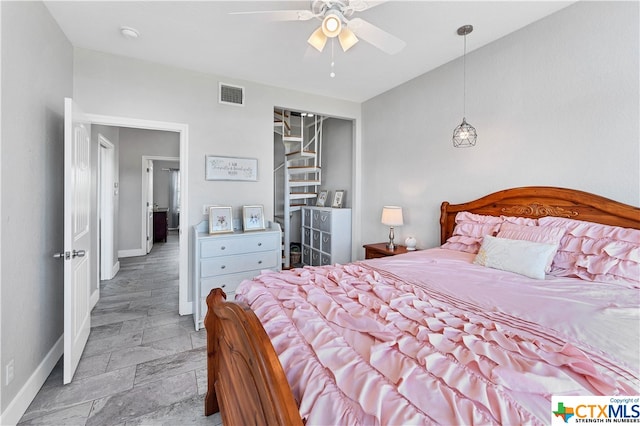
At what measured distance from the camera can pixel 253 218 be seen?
10.8 ft

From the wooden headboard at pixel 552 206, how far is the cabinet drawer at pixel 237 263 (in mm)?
1931

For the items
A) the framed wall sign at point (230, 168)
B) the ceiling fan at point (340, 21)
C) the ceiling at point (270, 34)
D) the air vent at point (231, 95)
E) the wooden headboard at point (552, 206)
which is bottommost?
the wooden headboard at point (552, 206)

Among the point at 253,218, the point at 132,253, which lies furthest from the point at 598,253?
the point at 132,253

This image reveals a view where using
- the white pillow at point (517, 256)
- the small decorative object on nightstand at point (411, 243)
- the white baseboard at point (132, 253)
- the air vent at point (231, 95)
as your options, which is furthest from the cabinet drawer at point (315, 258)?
the white baseboard at point (132, 253)

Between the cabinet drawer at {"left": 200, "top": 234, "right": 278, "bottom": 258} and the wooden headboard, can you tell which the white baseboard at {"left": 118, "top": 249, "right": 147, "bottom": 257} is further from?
the wooden headboard

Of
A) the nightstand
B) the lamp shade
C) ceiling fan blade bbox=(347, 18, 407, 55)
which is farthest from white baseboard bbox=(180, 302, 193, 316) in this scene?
ceiling fan blade bbox=(347, 18, 407, 55)

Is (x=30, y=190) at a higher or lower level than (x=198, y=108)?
lower

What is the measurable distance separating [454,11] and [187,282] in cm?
350

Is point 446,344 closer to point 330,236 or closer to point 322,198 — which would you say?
point 330,236

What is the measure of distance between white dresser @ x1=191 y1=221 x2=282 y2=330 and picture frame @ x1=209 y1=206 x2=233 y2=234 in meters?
0.11

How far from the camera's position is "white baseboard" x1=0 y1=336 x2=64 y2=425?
Result: 5.03 ft

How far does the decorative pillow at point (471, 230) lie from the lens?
90.3 inches

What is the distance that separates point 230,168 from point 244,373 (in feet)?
8.52

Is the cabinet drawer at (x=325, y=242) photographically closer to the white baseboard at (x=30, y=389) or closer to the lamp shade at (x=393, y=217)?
the lamp shade at (x=393, y=217)
